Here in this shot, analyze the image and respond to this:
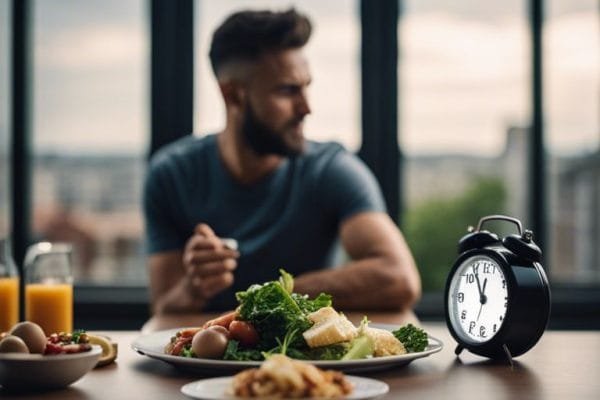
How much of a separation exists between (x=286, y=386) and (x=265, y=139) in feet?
6.73

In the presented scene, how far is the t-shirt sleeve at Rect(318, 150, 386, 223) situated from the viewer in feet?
9.89

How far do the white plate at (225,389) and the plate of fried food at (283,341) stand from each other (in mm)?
115

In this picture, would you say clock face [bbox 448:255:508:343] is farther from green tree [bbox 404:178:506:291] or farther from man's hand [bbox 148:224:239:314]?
green tree [bbox 404:178:506:291]

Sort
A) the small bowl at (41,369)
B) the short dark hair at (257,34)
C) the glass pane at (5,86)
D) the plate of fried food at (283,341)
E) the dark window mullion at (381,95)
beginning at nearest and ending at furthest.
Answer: the small bowl at (41,369) < the plate of fried food at (283,341) < the short dark hair at (257,34) < the dark window mullion at (381,95) < the glass pane at (5,86)

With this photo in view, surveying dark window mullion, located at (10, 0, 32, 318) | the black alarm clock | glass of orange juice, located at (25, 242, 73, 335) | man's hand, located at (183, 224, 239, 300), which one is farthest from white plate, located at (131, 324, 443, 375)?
dark window mullion, located at (10, 0, 32, 318)

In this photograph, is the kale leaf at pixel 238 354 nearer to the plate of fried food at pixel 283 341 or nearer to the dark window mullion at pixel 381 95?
the plate of fried food at pixel 283 341

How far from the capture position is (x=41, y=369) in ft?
4.31

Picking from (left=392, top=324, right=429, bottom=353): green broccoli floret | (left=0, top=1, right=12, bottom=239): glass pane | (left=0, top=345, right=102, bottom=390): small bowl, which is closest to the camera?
(left=0, top=345, right=102, bottom=390): small bowl

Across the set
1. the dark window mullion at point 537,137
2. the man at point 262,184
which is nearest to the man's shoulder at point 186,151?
the man at point 262,184

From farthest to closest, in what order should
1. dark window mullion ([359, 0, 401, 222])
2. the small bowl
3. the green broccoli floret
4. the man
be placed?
dark window mullion ([359, 0, 401, 222]) → the man → the green broccoli floret → the small bowl

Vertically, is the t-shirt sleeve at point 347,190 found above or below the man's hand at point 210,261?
above

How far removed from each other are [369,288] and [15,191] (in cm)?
191

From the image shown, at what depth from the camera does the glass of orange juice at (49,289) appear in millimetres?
2117

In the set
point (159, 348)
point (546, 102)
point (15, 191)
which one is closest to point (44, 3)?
point (15, 191)
